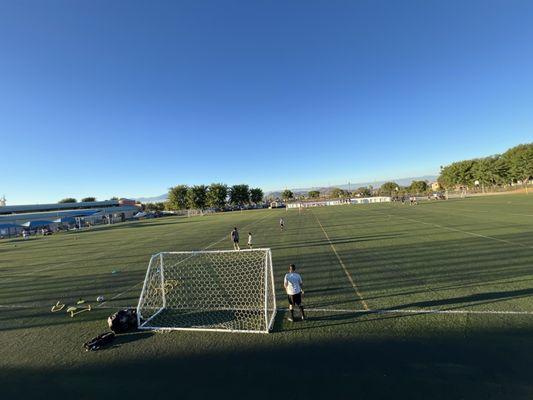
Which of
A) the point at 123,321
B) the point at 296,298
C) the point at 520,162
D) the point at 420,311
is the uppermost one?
the point at 520,162

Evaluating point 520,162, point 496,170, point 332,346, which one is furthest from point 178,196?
point 332,346

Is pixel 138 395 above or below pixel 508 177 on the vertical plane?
below

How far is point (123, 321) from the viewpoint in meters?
7.41

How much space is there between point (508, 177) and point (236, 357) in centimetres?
9602

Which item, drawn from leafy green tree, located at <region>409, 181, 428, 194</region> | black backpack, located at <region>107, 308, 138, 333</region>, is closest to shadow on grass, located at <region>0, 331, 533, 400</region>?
black backpack, located at <region>107, 308, 138, 333</region>

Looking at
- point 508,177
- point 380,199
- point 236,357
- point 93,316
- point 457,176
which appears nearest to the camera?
point 236,357

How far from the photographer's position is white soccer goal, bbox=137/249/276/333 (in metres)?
7.68

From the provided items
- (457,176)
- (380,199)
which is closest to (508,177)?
(457,176)

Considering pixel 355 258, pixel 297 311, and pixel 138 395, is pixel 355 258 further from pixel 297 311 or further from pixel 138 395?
pixel 138 395

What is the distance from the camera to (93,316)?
28.8 feet

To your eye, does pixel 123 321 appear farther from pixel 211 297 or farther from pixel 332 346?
pixel 332 346

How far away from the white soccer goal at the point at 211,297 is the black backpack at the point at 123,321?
0.58 feet

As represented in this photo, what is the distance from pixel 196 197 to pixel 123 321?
104 m

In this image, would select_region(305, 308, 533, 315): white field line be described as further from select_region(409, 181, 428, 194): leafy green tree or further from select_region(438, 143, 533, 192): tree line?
select_region(409, 181, 428, 194): leafy green tree
